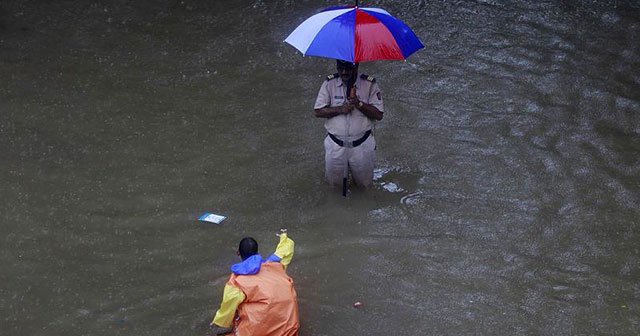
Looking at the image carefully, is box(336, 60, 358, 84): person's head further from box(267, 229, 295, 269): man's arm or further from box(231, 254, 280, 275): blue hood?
box(231, 254, 280, 275): blue hood

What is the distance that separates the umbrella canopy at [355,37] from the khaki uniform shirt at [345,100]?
532mm

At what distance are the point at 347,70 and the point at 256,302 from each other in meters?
2.42

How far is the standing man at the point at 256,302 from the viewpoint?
543 cm

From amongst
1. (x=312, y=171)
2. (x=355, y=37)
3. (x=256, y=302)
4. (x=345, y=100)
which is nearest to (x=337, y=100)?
(x=345, y=100)

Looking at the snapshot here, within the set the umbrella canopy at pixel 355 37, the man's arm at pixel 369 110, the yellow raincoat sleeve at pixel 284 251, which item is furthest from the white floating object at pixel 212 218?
the umbrella canopy at pixel 355 37

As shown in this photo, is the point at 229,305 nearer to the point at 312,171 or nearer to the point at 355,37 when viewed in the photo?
the point at 355,37

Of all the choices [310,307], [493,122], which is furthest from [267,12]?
[310,307]

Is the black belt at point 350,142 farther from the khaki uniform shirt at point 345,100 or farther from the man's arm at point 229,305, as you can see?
the man's arm at point 229,305

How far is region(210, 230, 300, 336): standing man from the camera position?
5.43 metres

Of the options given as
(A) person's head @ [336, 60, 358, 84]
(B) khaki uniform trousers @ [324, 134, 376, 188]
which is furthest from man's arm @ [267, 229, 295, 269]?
(A) person's head @ [336, 60, 358, 84]

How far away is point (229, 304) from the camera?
5.45 metres

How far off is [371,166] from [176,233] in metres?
1.82

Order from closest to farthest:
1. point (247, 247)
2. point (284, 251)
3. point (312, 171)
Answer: point (247, 247)
point (284, 251)
point (312, 171)

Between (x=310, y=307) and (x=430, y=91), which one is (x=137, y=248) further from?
(x=430, y=91)
